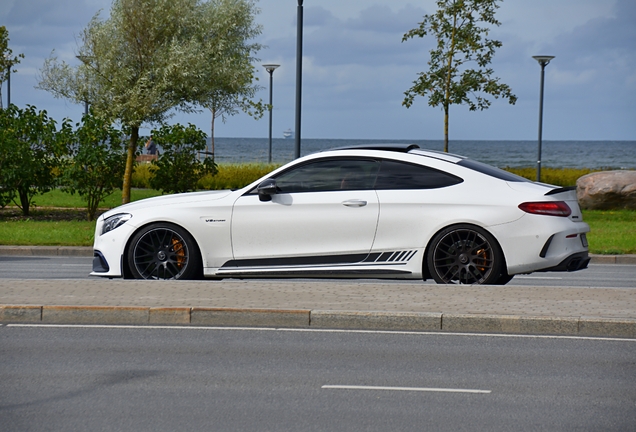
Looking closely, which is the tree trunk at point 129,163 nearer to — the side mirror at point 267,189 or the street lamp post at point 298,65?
the street lamp post at point 298,65

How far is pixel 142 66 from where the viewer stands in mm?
23703

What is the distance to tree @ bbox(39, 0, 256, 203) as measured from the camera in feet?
75.9

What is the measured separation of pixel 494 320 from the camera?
313 inches

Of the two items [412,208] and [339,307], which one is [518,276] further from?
[339,307]

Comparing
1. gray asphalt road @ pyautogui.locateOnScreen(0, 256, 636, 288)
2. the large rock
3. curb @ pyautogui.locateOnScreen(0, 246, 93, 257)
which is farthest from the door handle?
the large rock

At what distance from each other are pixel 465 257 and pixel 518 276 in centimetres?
353

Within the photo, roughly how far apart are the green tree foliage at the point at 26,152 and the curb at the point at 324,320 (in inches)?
576

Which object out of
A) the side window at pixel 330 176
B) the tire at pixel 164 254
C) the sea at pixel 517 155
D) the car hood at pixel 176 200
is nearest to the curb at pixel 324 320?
the tire at pixel 164 254

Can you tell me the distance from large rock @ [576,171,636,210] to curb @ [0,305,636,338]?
60.6 ft

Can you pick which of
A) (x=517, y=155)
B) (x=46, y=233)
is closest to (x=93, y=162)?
(x=46, y=233)

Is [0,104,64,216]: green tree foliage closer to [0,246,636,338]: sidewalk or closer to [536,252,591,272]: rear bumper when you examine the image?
[0,246,636,338]: sidewalk

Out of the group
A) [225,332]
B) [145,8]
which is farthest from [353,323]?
[145,8]

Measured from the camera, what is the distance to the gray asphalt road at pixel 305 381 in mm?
5215

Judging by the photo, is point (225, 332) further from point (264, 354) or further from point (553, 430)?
point (553, 430)
